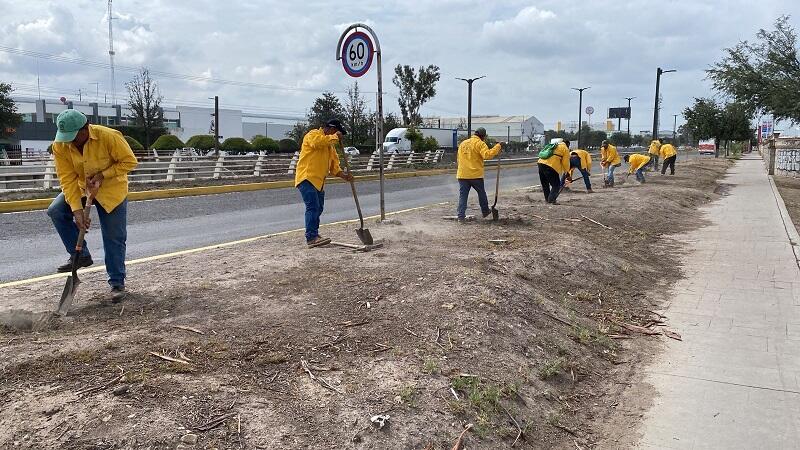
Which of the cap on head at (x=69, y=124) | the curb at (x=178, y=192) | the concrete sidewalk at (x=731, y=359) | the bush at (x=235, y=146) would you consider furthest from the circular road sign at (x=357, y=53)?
the bush at (x=235, y=146)

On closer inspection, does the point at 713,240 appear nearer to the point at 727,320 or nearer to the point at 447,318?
the point at 727,320

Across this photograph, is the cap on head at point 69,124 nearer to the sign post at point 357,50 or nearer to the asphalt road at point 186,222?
the asphalt road at point 186,222

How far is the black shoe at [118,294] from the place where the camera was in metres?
4.57

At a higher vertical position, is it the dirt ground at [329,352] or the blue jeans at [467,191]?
the blue jeans at [467,191]

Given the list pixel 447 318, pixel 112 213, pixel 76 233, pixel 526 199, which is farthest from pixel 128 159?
pixel 526 199

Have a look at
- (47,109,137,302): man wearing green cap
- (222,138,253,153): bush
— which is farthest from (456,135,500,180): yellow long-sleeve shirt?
(222,138,253,153): bush

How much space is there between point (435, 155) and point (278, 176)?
15648mm

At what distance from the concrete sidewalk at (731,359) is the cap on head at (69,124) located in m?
4.18

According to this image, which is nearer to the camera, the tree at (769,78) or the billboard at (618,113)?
the tree at (769,78)

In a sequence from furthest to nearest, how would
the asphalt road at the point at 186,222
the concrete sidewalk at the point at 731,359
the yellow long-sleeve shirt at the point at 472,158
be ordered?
the yellow long-sleeve shirt at the point at 472,158 → the asphalt road at the point at 186,222 → the concrete sidewalk at the point at 731,359

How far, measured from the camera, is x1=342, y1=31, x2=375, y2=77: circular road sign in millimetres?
8133

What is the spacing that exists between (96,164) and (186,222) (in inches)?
256

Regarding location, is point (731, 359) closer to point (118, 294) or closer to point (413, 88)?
point (118, 294)

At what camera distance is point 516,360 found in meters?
3.96
